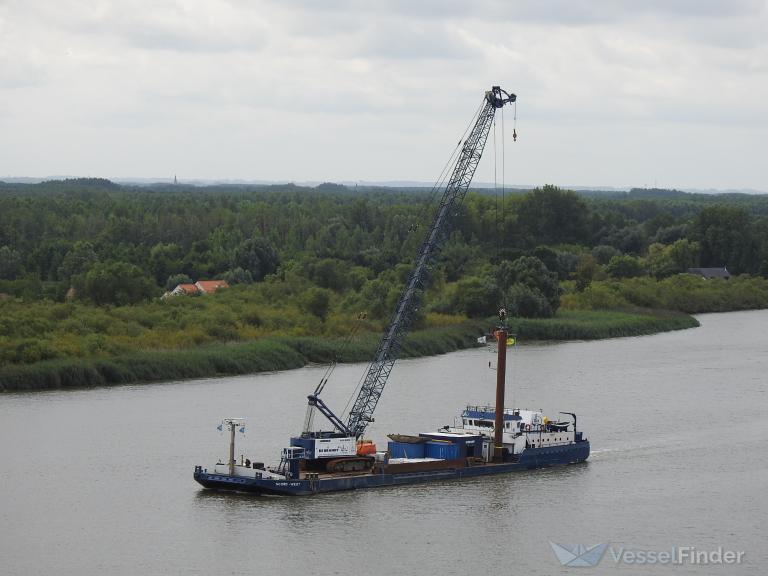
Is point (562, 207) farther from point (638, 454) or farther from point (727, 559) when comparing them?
point (727, 559)

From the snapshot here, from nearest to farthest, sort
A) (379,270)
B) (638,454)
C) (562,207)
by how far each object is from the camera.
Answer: (638,454) → (379,270) → (562,207)

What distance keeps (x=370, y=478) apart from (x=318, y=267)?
134ft

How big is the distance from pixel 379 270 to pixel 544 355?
22.2 meters

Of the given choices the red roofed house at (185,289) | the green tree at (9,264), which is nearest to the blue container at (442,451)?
the red roofed house at (185,289)

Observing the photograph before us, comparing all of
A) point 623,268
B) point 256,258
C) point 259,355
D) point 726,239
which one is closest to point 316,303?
point 259,355

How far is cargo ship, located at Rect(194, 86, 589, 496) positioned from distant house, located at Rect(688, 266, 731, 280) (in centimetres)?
6188

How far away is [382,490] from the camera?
112 ft

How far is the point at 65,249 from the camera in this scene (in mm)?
82500

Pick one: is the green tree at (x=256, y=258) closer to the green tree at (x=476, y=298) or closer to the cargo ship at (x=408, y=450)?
the green tree at (x=476, y=298)

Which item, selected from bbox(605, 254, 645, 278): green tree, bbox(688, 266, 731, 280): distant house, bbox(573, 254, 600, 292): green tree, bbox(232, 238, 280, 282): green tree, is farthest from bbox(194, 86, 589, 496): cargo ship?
bbox(688, 266, 731, 280): distant house

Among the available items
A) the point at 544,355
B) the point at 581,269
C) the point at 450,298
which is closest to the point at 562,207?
the point at 581,269

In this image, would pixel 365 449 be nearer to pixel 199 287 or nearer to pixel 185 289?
pixel 185 289

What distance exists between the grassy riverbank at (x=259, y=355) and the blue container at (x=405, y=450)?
16149 mm

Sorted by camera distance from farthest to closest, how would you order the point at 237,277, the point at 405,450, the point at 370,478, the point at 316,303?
the point at 237,277, the point at 316,303, the point at 405,450, the point at 370,478
